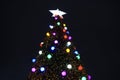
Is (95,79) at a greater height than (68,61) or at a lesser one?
greater

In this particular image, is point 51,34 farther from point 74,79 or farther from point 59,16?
point 74,79

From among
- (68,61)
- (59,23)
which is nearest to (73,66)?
(68,61)

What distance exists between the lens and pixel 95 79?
21.1 ft

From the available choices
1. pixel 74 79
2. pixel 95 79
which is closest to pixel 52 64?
pixel 74 79

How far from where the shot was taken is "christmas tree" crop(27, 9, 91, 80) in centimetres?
475

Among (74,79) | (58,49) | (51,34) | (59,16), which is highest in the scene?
(59,16)

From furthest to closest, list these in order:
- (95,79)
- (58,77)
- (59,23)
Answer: (95,79) → (59,23) → (58,77)

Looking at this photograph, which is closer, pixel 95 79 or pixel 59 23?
pixel 59 23

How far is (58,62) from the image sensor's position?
4789mm

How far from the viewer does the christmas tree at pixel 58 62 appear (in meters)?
4.75

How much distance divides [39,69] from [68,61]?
1.71 ft

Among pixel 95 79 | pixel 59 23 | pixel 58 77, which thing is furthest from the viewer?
pixel 95 79

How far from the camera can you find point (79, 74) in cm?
480

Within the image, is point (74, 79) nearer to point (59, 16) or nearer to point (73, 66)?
point (73, 66)
